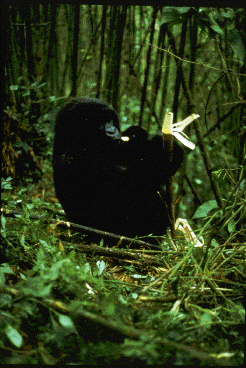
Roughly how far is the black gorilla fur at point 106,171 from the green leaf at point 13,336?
1119mm

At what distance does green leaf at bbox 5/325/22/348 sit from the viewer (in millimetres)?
710

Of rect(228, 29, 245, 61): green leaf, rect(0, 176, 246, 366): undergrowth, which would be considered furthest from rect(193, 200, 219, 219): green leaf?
rect(228, 29, 245, 61): green leaf

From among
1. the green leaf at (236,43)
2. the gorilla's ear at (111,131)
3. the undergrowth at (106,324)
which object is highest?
the green leaf at (236,43)

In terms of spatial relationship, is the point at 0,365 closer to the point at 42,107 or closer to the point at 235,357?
the point at 235,357

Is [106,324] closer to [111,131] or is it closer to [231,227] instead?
[231,227]

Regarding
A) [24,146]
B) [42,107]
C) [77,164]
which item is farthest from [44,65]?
[77,164]

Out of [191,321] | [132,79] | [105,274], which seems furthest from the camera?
[132,79]

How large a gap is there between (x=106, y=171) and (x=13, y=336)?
119 cm

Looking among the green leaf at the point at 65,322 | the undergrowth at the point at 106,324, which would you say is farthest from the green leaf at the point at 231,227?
the green leaf at the point at 65,322

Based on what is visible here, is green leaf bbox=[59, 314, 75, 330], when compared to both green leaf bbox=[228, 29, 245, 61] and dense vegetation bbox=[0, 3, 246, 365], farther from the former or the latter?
green leaf bbox=[228, 29, 245, 61]

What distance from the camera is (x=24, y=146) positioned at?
232 cm

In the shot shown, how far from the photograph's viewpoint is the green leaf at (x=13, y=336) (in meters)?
0.71

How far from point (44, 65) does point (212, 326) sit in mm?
2485

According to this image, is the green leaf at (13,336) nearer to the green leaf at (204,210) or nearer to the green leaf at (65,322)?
the green leaf at (65,322)
